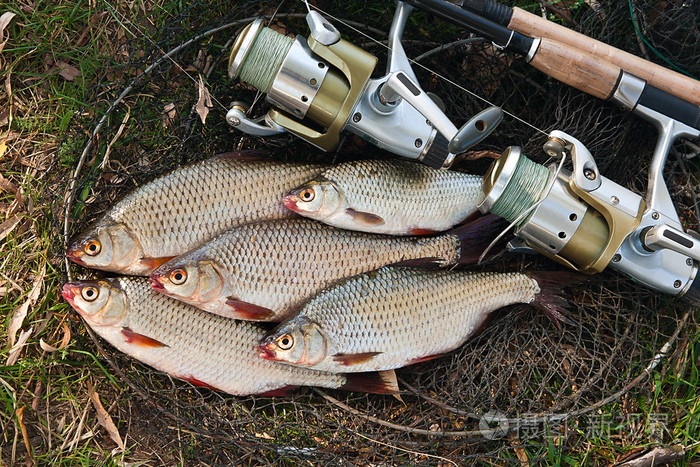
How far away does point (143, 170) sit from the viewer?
282 centimetres

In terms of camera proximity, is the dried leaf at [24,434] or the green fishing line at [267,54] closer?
the green fishing line at [267,54]

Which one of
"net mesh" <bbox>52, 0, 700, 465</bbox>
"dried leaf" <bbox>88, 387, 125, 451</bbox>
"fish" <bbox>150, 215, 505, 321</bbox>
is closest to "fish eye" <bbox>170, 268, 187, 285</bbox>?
"fish" <bbox>150, 215, 505, 321</bbox>

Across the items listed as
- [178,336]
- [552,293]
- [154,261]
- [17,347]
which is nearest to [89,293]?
[154,261]

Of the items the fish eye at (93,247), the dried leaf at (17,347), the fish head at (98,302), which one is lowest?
the dried leaf at (17,347)

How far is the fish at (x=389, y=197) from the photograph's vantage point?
261cm

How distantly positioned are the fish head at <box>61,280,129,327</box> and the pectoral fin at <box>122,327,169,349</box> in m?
0.05

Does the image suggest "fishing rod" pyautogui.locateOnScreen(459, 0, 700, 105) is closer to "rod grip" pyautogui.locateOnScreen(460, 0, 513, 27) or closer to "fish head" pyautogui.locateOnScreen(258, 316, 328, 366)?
"rod grip" pyautogui.locateOnScreen(460, 0, 513, 27)

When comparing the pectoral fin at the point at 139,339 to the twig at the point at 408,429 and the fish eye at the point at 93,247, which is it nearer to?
the fish eye at the point at 93,247

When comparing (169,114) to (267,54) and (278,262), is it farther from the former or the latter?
(278,262)

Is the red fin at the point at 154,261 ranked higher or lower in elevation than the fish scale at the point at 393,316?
lower

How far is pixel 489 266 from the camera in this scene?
2.96m

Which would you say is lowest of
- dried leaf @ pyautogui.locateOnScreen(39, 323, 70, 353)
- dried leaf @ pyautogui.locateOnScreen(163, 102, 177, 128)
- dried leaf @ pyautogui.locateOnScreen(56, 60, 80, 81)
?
dried leaf @ pyautogui.locateOnScreen(39, 323, 70, 353)

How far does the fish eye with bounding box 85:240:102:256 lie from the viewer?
262 centimetres

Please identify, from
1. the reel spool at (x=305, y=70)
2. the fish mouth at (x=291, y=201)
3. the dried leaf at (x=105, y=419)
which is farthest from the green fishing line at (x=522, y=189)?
the dried leaf at (x=105, y=419)
